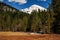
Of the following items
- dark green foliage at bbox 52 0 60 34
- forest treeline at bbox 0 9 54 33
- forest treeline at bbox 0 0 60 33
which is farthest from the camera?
forest treeline at bbox 0 9 54 33

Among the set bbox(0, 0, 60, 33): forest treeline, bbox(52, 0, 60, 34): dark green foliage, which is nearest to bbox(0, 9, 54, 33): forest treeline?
bbox(0, 0, 60, 33): forest treeline

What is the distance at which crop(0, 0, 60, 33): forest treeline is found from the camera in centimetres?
5562

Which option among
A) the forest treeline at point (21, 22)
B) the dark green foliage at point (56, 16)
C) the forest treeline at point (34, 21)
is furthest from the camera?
the forest treeline at point (21, 22)

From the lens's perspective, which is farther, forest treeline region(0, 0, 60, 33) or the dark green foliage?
forest treeline region(0, 0, 60, 33)

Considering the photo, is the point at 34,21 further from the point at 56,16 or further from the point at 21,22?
the point at 56,16

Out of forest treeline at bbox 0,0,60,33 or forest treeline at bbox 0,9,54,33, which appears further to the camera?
forest treeline at bbox 0,9,54,33

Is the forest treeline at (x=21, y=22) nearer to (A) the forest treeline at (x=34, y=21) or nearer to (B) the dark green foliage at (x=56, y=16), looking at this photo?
(A) the forest treeline at (x=34, y=21)

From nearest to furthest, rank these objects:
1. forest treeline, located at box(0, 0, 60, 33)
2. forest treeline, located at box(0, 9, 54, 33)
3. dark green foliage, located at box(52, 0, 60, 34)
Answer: dark green foliage, located at box(52, 0, 60, 34) → forest treeline, located at box(0, 0, 60, 33) → forest treeline, located at box(0, 9, 54, 33)

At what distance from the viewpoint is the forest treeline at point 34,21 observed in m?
55.6

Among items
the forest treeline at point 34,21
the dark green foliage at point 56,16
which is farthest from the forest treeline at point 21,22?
the dark green foliage at point 56,16

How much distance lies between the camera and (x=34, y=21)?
2803 inches

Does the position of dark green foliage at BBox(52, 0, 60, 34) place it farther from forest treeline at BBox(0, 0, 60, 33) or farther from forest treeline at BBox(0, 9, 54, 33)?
forest treeline at BBox(0, 9, 54, 33)

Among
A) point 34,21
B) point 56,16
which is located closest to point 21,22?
point 34,21

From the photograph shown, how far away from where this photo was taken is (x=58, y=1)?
181 ft
